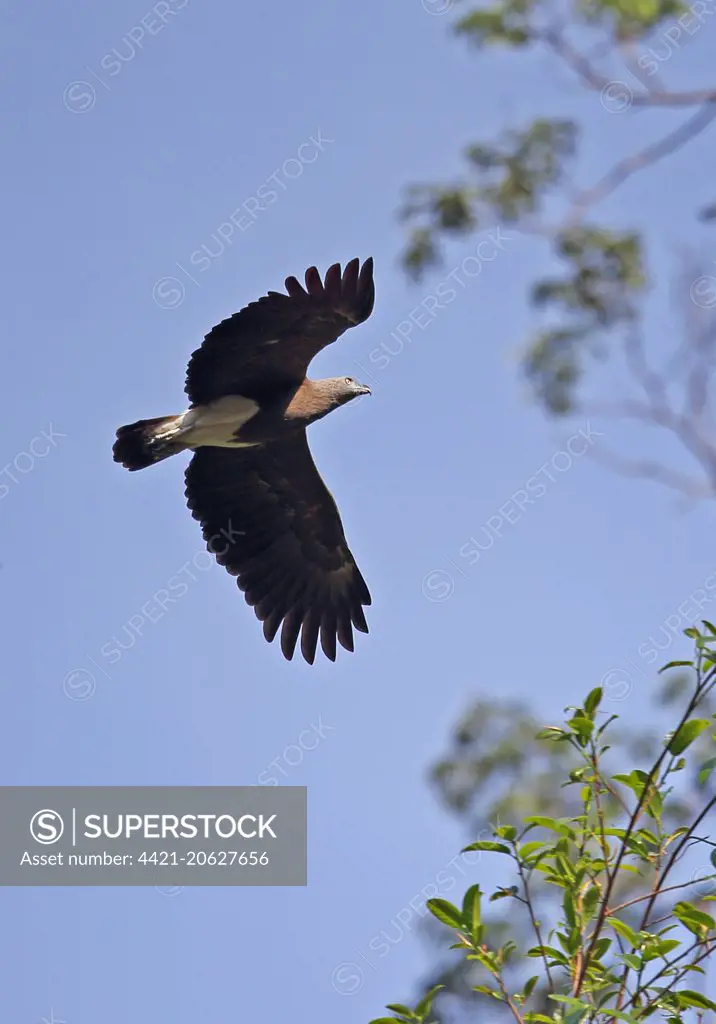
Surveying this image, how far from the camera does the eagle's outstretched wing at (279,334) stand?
8492 millimetres

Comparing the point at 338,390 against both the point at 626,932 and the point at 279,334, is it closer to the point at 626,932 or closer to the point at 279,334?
the point at 279,334

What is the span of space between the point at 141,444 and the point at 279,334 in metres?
1.26

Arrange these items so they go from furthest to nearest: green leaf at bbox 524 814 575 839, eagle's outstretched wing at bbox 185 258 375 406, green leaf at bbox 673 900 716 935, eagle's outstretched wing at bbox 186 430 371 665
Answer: eagle's outstretched wing at bbox 186 430 371 665
eagle's outstretched wing at bbox 185 258 375 406
green leaf at bbox 524 814 575 839
green leaf at bbox 673 900 716 935

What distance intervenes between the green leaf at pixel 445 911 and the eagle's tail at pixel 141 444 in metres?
5.42

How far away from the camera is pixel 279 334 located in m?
8.77

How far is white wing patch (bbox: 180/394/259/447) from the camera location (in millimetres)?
9055

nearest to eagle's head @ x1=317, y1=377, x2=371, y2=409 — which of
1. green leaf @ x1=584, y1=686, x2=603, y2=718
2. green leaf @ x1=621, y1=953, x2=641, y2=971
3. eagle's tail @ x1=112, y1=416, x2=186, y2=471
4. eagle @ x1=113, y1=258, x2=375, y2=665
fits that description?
eagle @ x1=113, y1=258, x2=375, y2=665

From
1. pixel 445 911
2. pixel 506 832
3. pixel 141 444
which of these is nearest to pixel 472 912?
pixel 445 911

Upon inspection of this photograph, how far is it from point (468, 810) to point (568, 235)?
4804mm

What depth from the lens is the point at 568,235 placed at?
11.3m

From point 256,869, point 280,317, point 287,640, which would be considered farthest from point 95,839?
point 280,317

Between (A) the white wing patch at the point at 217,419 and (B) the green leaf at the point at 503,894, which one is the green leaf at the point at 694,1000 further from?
(A) the white wing patch at the point at 217,419

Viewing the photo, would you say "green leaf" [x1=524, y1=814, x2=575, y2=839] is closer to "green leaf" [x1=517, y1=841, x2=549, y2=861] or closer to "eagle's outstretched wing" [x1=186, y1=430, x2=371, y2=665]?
"green leaf" [x1=517, y1=841, x2=549, y2=861]

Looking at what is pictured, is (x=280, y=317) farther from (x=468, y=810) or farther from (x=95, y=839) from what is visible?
(x=468, y=810)
